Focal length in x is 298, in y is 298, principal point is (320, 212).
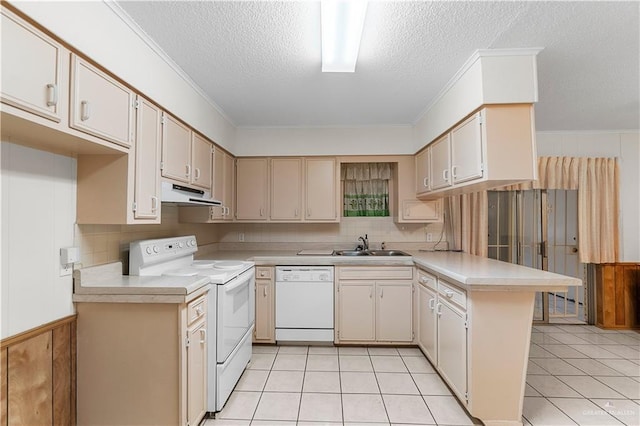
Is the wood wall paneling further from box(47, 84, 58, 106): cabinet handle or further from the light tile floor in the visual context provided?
box(47, 84, 58, 106): cabinet handle

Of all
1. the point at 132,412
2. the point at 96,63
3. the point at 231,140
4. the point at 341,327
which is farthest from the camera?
the point at 231,140

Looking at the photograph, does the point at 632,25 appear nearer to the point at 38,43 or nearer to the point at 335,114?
the point at 335,114

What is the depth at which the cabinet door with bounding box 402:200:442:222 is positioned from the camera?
11.8ft

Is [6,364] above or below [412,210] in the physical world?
below

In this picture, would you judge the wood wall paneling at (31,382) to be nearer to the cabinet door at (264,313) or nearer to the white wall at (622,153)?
the cabinet door at (264,313)

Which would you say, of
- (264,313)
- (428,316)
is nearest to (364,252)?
(428,316)

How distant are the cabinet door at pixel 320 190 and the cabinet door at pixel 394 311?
1020 millimetres

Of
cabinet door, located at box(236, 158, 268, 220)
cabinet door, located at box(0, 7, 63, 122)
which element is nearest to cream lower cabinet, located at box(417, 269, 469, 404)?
cabinet door, located at box(236, 158, 268, 220)

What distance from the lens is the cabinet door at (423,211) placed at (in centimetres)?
359

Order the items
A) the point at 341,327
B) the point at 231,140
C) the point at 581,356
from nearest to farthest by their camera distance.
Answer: the point at 581,356 → the point at 341,327 → the point at 231,140

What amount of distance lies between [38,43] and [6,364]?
4.53 feet

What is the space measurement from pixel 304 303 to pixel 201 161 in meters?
1.76

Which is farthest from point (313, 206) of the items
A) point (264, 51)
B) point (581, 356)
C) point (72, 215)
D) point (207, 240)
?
point (581, 356)

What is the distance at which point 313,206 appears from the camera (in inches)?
142
